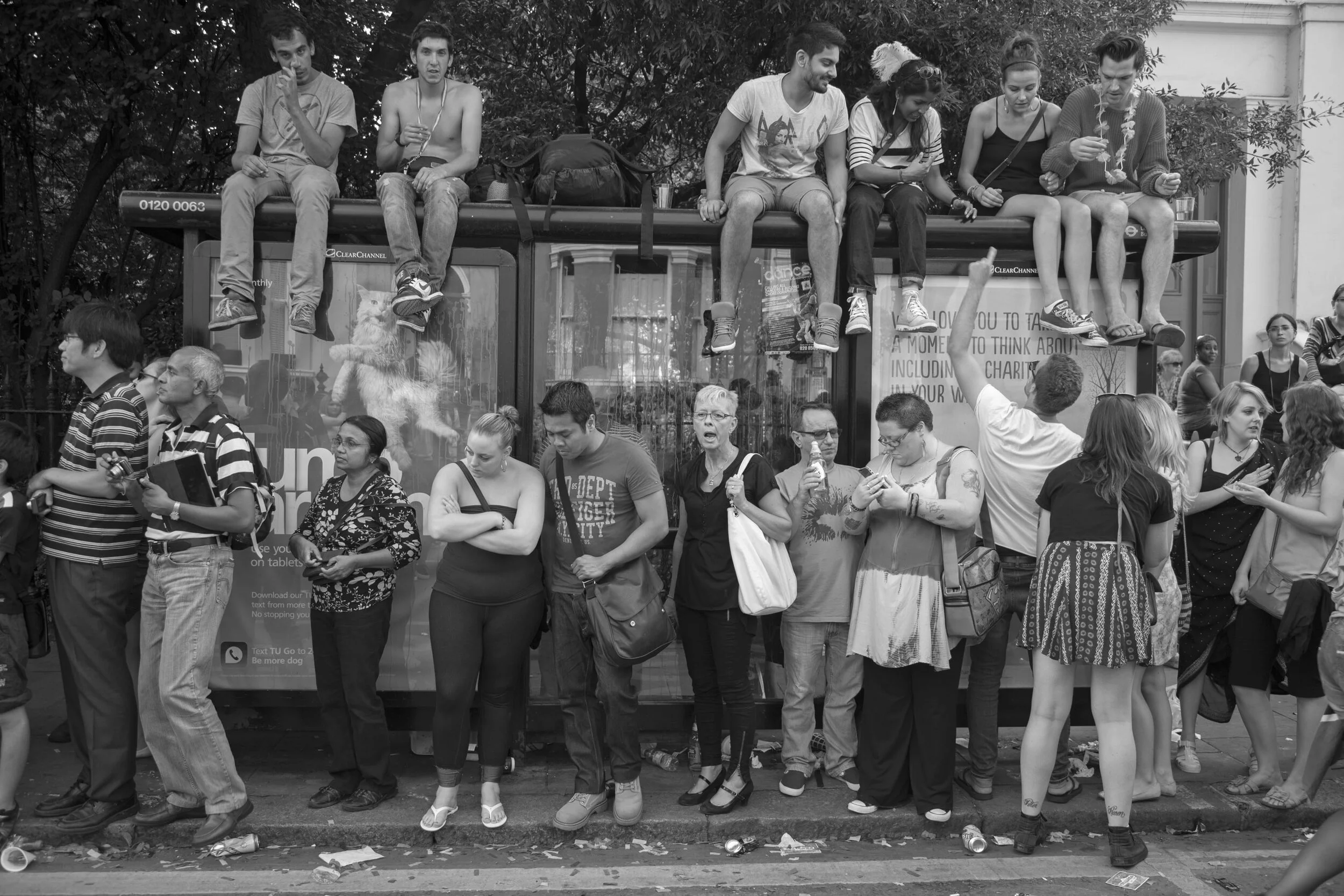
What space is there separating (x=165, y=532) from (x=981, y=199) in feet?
13.8

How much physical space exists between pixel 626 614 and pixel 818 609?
0.95 meters

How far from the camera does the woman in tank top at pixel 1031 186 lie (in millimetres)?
5301

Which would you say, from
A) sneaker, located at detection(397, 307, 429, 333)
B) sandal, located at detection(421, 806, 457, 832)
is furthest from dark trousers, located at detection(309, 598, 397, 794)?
sneaker, located at detection(397, 307, 429, 333)

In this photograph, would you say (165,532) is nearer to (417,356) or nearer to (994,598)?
(417,356)

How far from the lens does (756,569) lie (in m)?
4.50

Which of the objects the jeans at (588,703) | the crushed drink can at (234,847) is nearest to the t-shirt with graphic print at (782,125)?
the jeans at (588,703)

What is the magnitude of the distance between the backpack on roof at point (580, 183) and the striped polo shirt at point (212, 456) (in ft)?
5.40

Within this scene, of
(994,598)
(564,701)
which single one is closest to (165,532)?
(564,701)

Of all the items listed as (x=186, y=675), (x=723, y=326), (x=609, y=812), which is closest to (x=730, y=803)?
(x=609, y=812)

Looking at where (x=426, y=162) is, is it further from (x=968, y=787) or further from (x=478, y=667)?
(x=968, y=787)

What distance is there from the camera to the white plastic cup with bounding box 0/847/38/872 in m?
4.17

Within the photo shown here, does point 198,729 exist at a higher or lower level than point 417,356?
lower

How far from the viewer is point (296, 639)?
5109mm

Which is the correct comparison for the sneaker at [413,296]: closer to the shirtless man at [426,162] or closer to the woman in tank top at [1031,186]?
the shirtless man at [426,162]
